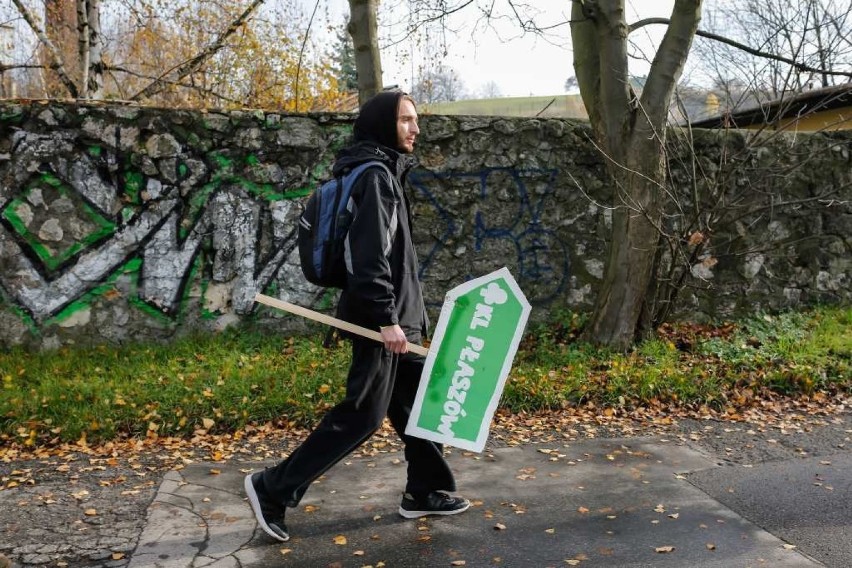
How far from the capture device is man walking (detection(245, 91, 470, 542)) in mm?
3404

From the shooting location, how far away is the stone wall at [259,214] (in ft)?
21.9

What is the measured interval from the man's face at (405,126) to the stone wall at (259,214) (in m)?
3.65

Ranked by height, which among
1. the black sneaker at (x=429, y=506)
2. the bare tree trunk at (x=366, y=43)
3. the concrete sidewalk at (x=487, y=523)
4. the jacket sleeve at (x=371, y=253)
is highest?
the bare tree trunk at (x=366, y=43)

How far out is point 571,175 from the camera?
7.82m

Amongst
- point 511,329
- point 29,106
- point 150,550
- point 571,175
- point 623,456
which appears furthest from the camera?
point 571,175

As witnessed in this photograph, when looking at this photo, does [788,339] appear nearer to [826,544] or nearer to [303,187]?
[826,544]

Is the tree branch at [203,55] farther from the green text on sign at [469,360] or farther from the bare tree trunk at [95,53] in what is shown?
the green text on sign at [469,360]

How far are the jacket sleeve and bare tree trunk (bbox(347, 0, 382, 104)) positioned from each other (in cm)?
421

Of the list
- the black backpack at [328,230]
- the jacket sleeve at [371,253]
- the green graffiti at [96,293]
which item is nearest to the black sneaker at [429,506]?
the jacket sleeve at [371,253]

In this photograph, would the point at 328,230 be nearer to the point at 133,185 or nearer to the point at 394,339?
the point at 394,339

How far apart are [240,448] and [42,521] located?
1.43 metres

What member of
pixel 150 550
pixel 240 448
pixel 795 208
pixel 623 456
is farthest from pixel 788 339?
pixel 150 550

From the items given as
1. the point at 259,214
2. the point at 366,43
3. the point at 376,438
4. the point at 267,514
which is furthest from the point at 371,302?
the point at 366,43

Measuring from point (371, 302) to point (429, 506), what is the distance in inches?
48.0
